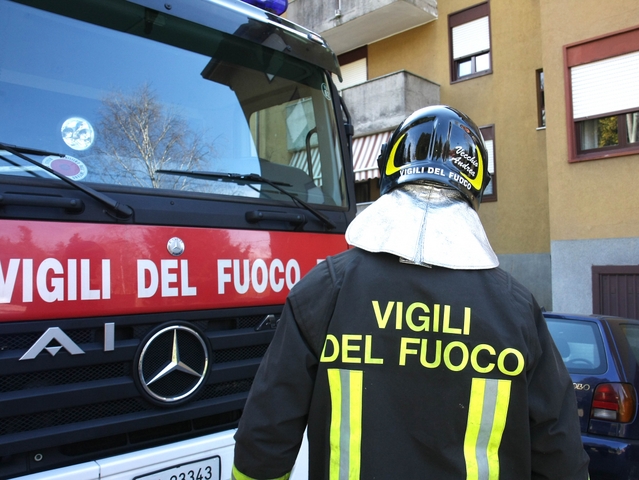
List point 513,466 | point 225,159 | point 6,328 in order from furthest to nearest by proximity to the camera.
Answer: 1. point 225,159
2. point 6,328
3. point 513,466

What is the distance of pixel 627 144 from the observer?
9945 millimetres

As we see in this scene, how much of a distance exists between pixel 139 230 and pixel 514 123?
1175 centimetres

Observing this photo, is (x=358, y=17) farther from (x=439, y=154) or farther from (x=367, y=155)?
(x=439, y=154)

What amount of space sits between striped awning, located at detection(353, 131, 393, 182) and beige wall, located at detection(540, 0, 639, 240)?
4304mm

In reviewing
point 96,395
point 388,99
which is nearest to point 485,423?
point 96,395

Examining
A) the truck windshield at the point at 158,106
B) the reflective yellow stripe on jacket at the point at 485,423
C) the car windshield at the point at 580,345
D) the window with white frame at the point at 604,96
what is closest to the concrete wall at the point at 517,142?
the window with white frame at the point at 604,96

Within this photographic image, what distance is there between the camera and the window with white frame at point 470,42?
43.6 feet

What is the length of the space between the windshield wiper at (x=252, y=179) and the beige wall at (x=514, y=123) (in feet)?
33.8

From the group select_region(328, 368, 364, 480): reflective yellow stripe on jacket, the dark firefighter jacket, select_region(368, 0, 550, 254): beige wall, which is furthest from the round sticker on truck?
select_region(368, 0, 550, 254): beige wall

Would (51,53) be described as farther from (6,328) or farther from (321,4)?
(321,4)

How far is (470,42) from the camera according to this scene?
44.5 feet

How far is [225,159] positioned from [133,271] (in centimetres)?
82

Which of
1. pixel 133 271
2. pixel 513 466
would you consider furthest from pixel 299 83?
pixel 513 466

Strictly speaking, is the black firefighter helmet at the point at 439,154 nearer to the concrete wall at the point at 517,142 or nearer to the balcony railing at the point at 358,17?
the concrete wall at the point at 517,142
